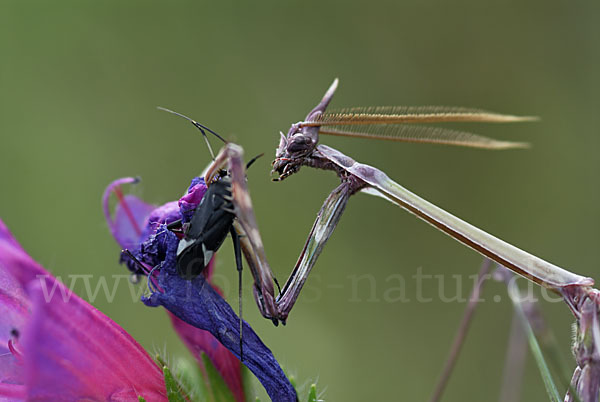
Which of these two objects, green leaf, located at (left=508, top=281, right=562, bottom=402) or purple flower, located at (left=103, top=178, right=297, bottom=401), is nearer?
purple flower, located at (left=103, top=178, right=297, bottom=401)

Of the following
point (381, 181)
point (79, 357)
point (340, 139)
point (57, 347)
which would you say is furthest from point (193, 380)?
point (340, 139)

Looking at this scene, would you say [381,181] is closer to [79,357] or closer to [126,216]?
[126,216]

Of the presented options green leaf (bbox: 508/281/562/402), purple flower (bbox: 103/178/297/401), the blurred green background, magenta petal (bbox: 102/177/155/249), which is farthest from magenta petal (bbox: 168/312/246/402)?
the blurred green background

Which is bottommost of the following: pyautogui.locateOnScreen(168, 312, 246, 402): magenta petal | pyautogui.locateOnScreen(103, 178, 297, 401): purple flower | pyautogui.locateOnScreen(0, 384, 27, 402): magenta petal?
pyautogui.locateOnScreen(0, 384, 27, 402): magenta petal

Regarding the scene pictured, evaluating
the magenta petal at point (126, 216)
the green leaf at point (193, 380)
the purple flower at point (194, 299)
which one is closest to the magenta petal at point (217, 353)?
the green leaf at point (193, 380)

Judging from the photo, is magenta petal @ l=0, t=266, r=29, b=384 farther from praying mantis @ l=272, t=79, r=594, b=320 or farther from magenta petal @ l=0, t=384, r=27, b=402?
praying mantis @ l=272, t=79, r=594, b=320

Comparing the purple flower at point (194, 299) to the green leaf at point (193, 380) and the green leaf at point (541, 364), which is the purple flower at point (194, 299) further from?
the green leaf at point (541, 364)

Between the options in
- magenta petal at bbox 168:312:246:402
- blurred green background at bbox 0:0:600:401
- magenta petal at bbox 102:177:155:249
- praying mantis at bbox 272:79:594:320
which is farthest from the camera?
blurred green background at bbox 0:0:600:401
